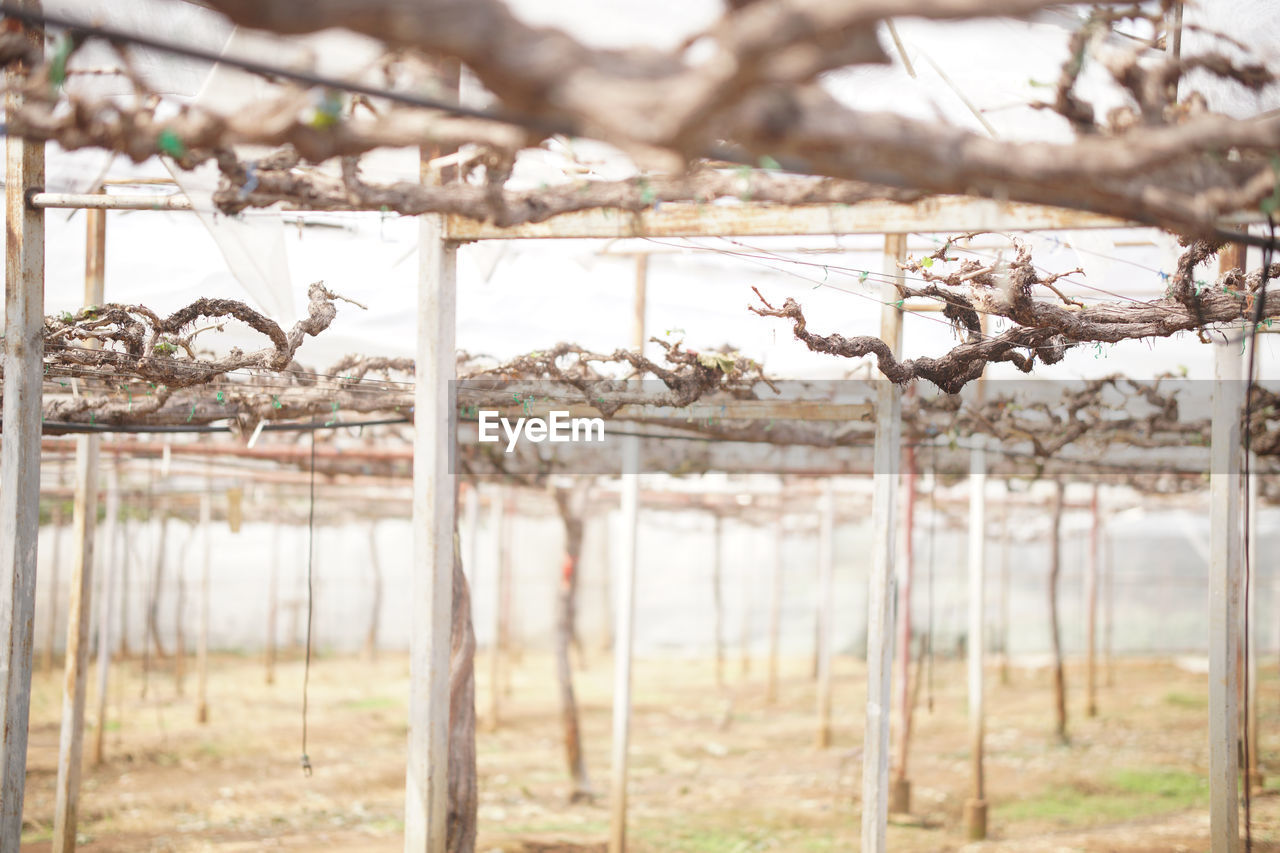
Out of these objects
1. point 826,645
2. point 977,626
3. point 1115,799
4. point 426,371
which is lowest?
point 1115,799

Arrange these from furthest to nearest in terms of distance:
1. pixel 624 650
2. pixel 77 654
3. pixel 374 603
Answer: pixel 374 603 < pixel 624 650 < pixel 77 654

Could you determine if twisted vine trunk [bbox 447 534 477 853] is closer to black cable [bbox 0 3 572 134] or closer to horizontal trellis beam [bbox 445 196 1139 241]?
horizontal trellis beam [bbox 445 196 1139 241]

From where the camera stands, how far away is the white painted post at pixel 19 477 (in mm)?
3938

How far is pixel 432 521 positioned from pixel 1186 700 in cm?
1569

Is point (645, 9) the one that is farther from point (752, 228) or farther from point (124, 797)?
point (124, 797)

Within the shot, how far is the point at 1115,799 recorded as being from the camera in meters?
10.3

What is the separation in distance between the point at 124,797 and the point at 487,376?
19.1 feet

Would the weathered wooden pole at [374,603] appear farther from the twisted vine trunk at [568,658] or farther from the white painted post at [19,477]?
the white painted post at [19,477]

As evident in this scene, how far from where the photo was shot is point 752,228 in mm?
3947

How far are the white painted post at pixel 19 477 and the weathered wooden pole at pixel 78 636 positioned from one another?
2668 millimetres

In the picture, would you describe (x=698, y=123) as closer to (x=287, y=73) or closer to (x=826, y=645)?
(x=287, y=73)

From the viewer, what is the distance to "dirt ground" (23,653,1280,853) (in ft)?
Answer: 29.0

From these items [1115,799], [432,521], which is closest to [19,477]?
[432,521]

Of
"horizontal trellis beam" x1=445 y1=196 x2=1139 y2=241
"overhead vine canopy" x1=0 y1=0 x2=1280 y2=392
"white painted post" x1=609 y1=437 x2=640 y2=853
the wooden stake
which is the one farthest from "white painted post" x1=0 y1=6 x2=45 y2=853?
"white painted post" x1=609 y1=437 x2=640 y2=853
